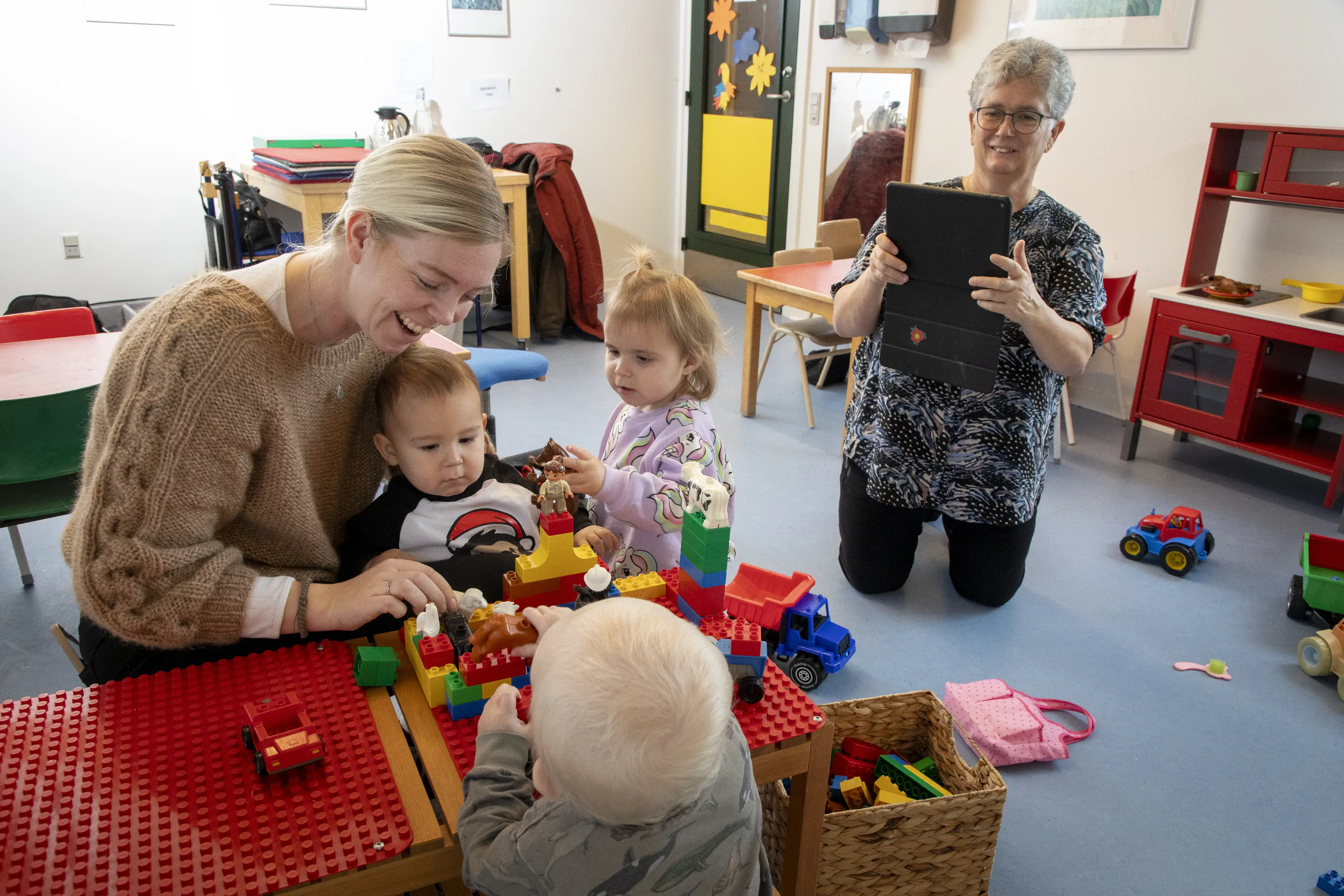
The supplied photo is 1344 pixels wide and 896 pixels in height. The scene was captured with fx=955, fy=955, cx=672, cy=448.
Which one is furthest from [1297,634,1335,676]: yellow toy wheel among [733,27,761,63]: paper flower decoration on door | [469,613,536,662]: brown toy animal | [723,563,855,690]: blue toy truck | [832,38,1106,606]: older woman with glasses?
[733,27,761,63]: paper flower decoration on door

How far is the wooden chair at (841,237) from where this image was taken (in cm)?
433

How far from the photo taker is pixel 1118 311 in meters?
3.79

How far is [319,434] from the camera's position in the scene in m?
1.48

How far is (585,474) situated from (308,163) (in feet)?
10.3

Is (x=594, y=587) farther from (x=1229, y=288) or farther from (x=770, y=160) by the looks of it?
(x=770, y=160)

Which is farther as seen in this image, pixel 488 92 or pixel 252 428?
pixel 488 92

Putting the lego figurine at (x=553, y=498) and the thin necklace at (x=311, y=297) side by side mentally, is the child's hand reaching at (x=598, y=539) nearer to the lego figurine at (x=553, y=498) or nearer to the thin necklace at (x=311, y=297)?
the lego figurine at (x=553, y=498)

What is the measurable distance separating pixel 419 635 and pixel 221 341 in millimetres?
476

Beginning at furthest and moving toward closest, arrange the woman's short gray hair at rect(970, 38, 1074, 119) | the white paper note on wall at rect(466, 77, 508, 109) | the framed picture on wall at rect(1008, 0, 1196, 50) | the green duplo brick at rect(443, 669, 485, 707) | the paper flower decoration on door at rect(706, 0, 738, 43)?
1. the paper flower decoration on door at rect(706, 0, 738, 43)
2. the white paper note on wall at rect(466, 77, 508, 109)
3. the framed picture on wall at rect(1008, 0, 1196, 50)
4. the woman's short gray hair at rect(970, 38, 1074, 119)
5. the green duplo brick at rect(443, 669, 485, 707)

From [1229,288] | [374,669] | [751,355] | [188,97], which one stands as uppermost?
[188,97]

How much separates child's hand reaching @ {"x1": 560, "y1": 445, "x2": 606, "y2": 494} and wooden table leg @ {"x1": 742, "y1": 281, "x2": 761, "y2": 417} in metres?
2.41

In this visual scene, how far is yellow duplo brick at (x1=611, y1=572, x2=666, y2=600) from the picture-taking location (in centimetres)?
133

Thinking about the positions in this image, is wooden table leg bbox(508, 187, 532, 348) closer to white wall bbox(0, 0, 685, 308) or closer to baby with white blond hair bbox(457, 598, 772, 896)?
white wall bbox(0, 0, 685, 308)

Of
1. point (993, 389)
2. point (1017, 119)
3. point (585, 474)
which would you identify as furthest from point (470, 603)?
point (1017, 119)
